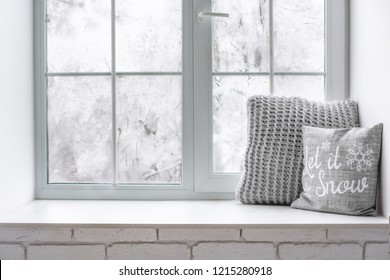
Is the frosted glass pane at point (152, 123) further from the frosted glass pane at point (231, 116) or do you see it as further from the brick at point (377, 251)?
the brick at point (377, 251)

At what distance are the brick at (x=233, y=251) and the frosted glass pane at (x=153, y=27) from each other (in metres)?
0.78

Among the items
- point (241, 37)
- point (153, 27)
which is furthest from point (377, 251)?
point (153, 27)

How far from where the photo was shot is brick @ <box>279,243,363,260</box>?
158cm

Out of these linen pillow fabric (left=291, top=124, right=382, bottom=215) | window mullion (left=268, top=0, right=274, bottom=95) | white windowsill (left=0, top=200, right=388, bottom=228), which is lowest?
white windowsill (left=0, top=200, right=388, bottom=228)

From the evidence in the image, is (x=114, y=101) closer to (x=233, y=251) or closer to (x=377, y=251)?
(x=233, y=251)

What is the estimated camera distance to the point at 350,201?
5.46 ft

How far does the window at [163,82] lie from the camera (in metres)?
1.98

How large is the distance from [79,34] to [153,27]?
315mm

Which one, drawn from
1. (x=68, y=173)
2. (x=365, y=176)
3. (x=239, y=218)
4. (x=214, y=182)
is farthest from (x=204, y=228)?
(x=68, y=173)

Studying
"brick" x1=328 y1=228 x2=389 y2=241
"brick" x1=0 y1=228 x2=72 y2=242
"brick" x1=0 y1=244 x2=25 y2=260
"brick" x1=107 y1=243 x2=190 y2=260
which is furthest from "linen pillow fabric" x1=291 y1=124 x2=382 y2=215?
"brick" x1=0 y1=244 x2=25 y2=260

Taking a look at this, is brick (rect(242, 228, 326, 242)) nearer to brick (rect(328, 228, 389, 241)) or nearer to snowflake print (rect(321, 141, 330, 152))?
brick (rect(328, 228, 389, 241))

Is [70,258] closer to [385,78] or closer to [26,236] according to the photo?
[26,236]

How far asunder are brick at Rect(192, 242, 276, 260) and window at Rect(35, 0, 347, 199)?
414mm

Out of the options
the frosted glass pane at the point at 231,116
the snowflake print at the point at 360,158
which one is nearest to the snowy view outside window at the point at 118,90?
the frosted glass pane at the point at 231,116
